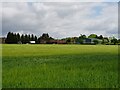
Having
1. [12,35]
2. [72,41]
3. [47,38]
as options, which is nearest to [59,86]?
[12,35]

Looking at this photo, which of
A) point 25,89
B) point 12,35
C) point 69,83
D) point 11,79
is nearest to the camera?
point 25,89

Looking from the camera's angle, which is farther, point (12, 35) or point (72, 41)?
point (72, 41)

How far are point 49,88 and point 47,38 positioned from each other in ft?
444

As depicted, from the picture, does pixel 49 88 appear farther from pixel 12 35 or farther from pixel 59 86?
pixel 12 35

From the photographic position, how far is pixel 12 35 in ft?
416

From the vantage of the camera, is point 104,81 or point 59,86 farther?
point 104,81

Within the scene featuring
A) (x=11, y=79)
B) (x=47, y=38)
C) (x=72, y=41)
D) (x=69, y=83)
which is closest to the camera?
(x=69, y=83)

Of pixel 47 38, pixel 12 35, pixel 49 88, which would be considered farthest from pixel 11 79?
pixel 47 38

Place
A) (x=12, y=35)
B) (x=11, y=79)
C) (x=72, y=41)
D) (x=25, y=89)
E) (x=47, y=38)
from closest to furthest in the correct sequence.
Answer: (x=25, y=89), (x=11, y=79), (x=12, y=35), (x=47, y=38), (x=72, y=41)

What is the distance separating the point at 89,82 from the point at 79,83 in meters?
0.42

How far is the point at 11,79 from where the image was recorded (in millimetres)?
10547

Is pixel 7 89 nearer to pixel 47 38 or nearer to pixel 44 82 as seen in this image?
pixel 44 82

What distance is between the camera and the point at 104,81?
33.5ft

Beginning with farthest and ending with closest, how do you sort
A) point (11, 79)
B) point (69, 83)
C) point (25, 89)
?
point (11, 79) → point (69, 83) → point (25, 89)
